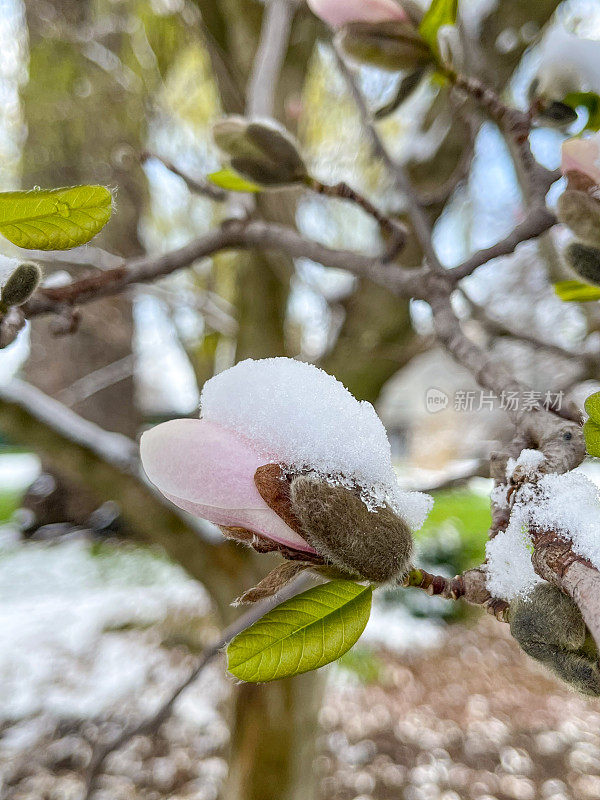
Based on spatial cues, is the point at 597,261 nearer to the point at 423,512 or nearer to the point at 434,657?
the point at 423,512

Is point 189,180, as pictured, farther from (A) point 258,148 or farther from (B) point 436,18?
(B) point 436,18

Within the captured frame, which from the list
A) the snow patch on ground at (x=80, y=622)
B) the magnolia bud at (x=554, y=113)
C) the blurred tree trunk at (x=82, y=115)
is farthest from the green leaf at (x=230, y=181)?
the snow patch on ground at (x=80, y=622)

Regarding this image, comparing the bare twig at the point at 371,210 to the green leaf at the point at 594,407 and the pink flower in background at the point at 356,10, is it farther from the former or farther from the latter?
the green leaf at the point at 594,407

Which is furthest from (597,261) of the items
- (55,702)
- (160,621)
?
(160,621)

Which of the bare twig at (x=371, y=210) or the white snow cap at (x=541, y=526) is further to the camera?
the bare twig at (x=371, y=210)

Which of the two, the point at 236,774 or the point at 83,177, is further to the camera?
the point at 83,177

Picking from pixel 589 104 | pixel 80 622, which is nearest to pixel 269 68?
pixel 589 104

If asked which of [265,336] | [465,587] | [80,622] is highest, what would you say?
[465,587]
